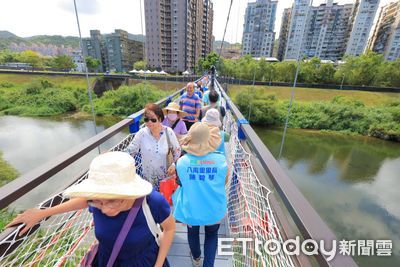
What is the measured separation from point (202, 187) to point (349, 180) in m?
15.5

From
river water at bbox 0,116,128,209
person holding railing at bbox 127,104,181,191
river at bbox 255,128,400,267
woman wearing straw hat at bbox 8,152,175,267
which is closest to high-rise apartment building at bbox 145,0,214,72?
river water at bbox 0,116,128,209

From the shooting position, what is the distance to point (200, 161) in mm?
1087

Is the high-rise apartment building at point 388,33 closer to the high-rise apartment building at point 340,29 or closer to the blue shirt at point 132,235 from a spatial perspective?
the high-rise apartment building at point 340,29

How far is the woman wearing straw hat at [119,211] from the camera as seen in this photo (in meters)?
0.69

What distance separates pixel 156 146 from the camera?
59.8 inches

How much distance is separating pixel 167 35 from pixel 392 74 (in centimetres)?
3283

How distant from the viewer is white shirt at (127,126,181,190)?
1.52 meters

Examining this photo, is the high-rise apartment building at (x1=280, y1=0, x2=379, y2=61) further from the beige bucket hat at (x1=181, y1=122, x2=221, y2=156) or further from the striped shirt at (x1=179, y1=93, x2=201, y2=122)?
the beige bucket hat at (x1=181, y1=122, x2=221, y2=156)

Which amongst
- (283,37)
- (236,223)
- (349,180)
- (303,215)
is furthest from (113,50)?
(303,215)

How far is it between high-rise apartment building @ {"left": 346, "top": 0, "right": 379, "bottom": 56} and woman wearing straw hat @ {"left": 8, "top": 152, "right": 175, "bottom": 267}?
54.9 meters

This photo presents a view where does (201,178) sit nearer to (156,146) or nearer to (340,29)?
→ (156,146)

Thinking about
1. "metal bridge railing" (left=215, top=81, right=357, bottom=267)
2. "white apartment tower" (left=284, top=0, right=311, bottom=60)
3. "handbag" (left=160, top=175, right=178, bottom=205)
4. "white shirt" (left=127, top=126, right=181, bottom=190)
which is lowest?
"handbag" (left=160, top=175, right=178, bottom=205)

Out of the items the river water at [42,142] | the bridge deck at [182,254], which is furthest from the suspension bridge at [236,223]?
the river water at [42,142]

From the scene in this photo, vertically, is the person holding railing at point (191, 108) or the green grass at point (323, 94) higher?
the person holding railing at point (191, 108)
